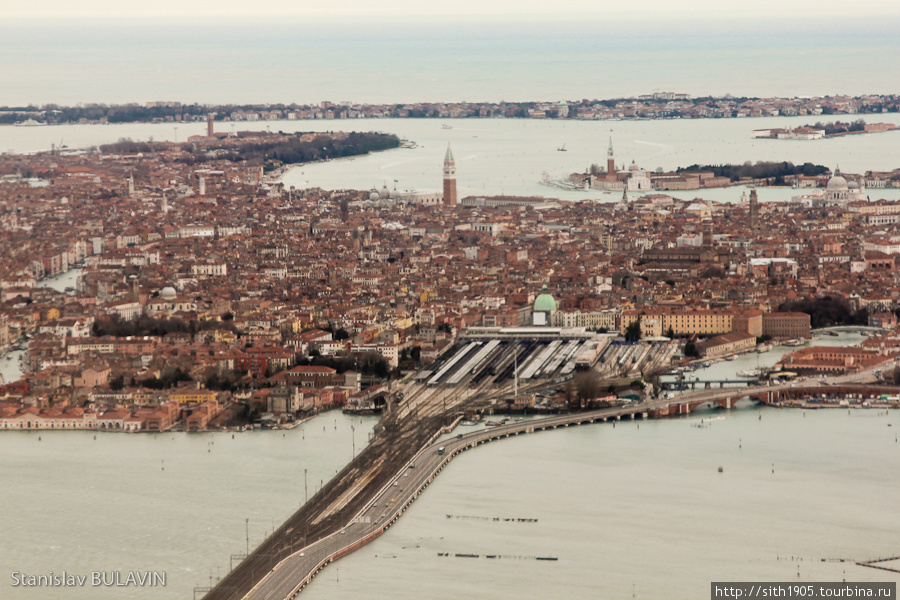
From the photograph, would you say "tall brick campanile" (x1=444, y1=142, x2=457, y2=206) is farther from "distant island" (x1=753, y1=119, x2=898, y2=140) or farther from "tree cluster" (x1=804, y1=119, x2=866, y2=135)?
"tree cluster" (x1=804, y1=119, x2=866, y2=135)

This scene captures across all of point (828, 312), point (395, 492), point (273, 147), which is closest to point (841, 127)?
point (273, 147)

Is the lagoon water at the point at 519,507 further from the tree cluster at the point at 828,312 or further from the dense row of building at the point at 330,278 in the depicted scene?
the tree cluster at the point at 828,312

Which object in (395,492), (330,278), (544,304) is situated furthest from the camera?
(330,278)

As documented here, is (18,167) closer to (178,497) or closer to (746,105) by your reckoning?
(178,497)

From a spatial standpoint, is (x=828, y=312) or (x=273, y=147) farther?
(x=273, y=147)

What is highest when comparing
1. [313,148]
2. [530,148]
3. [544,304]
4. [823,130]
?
[823,130]

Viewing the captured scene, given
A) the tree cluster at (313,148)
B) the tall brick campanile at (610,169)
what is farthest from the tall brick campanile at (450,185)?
the tree cluster at (313,148)

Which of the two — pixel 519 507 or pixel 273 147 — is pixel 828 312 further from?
pixel 273 147
